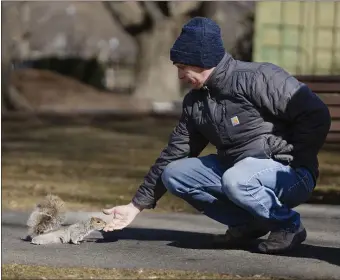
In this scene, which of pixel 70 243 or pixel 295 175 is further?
pixel 70 243

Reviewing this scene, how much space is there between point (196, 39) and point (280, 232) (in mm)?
1145

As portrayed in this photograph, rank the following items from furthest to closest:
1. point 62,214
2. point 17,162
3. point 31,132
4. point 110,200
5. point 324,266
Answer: point 31,132, point 17,162, point 110,200, point 62,214, point 324,266

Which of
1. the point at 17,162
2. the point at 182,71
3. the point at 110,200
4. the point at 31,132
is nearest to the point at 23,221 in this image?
the point at 110,200

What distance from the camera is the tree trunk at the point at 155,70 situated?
26.2 metres

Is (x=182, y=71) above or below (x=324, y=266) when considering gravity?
above

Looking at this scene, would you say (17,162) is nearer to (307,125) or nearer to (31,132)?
(31,132)

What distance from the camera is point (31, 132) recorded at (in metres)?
16.3

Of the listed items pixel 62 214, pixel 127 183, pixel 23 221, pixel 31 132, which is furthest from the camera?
pixel 31 132

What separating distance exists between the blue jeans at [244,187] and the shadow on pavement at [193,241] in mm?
195

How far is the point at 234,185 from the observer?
474 cm

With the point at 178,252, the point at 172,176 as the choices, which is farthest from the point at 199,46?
the point at 178,252

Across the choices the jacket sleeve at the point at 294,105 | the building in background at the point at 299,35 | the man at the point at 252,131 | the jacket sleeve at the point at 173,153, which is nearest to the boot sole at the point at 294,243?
the man at the point at 252,131

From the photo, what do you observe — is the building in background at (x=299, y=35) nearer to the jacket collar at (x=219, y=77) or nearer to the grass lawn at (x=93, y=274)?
the jacket collar at (x=219, y=77)

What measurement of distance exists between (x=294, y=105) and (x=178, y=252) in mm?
1094
